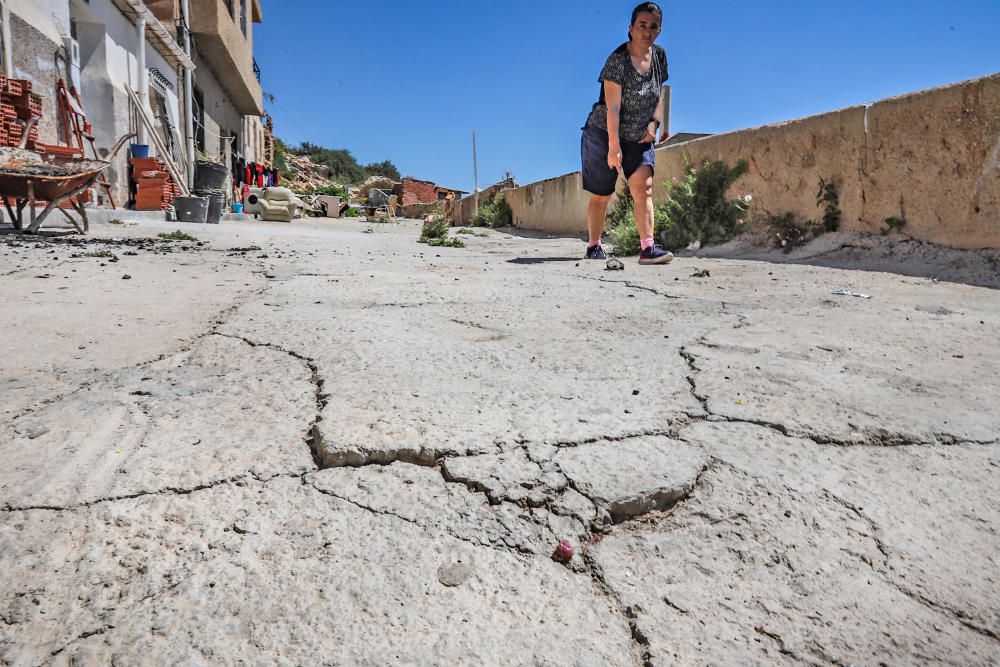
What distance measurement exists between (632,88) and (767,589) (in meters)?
3.11

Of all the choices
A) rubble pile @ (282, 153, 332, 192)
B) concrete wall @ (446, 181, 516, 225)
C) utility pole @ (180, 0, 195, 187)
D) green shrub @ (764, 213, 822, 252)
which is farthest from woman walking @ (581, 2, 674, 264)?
rubble pile @ (282, 153, 332, 192)

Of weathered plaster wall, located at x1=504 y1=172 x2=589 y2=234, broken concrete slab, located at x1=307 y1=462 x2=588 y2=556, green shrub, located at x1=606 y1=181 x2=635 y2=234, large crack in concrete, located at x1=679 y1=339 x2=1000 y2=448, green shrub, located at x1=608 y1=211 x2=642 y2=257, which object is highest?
weathered plaster wall, located at x1=504 y1=172 x2=589 y2=234

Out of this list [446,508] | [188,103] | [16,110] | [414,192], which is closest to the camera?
[446,508]

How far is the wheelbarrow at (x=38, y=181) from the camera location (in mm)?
3883

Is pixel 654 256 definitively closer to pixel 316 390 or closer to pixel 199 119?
pixel 316 390

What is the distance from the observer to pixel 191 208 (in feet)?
23.5

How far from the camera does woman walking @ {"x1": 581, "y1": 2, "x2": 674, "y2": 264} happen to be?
3.31 metres

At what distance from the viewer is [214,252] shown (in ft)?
12.2

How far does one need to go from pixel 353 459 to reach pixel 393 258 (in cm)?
294

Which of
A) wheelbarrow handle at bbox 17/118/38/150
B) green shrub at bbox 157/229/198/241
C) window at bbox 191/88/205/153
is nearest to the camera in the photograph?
green shrub at bbox 157/229/198/241

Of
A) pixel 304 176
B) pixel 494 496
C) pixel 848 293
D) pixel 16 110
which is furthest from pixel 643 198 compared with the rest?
pixel 304 176

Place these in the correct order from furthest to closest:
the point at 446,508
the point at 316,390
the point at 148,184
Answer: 1. the point at 148,184
2. the point at 316,390
3. the point at 446,508

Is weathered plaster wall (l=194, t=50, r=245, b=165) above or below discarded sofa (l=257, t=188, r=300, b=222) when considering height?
above

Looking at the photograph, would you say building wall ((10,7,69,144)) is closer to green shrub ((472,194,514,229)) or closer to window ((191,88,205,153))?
window ((191,88,205,153))
